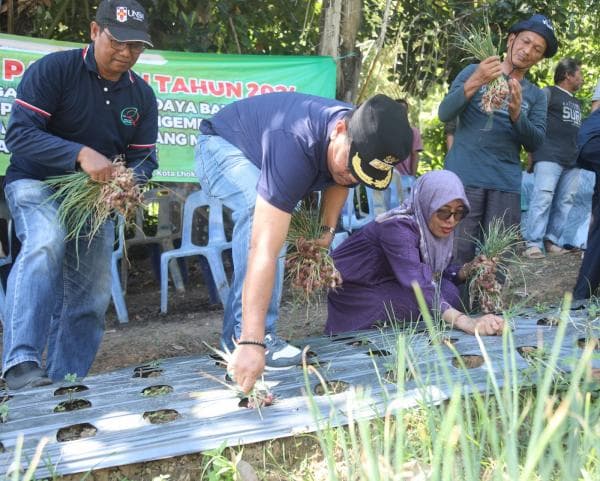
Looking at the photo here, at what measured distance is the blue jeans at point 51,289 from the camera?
298cm

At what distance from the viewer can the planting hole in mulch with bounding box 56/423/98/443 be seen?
2348 mm

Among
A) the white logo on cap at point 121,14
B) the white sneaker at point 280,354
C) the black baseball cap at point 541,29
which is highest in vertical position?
the black baseball cap at point 541,29

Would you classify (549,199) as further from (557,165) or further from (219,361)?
(219,361)

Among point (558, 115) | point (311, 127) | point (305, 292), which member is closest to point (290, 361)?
point (305, 292)

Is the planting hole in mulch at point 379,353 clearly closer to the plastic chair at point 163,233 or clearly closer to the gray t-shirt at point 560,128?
the plastic chair at point 163,233

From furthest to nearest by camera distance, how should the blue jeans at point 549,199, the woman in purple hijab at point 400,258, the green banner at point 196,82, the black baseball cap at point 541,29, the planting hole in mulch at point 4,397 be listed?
the blue jeans at point 549,199 → the green banner at point 196,82 → the black baseball cap at point 541,29 → the woman in purple hijab at point 400,258 → the planting hole in mulch at point 4,397

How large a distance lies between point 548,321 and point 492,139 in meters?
1.26

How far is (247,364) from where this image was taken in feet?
7.32

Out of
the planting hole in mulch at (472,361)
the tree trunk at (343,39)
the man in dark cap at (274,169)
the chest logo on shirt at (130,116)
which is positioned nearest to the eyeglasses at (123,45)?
the chest logo on shirt at (130,116)

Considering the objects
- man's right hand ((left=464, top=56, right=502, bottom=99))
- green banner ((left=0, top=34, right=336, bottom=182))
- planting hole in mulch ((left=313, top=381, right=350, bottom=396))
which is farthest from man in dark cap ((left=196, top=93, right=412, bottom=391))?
green banner ((left=0, top=34, right=336, bottom=182))

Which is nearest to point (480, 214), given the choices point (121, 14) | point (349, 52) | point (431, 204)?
point (431, 204)

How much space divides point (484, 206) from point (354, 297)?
3.56 feet

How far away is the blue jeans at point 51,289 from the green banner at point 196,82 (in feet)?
8.53

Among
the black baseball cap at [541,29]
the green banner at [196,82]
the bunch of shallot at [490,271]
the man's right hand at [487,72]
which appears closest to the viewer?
the bunch of shallot at [490,271]
